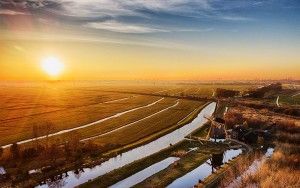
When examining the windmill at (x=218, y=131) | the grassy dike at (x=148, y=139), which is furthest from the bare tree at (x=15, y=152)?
the windmill at (x=218, y=131)

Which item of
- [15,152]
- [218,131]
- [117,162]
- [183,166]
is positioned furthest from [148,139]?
[15,152]

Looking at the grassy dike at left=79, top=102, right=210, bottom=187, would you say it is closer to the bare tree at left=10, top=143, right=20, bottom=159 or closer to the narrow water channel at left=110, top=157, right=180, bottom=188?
the narrow water channel at left=110, top=157, right=180, bottom=188

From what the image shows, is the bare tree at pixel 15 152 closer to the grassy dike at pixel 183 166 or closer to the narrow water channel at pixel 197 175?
the grassy dike at pixel 183 166

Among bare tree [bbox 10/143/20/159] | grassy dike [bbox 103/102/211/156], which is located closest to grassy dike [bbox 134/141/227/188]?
grassy dike [bbox 103/102/211/156]

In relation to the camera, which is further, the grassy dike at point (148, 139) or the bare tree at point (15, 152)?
the grassy dike at point (148, 139)

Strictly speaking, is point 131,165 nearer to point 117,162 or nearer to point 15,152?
point 117,162

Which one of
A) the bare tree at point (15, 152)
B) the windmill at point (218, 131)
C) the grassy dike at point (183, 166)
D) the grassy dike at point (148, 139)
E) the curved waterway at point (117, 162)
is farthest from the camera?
the windmill at point (218, 131)

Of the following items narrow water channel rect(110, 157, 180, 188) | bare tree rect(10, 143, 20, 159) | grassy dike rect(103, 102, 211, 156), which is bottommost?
grassy dike rect(103, 102, 211, 156)

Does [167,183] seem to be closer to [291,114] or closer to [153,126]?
[153,126]

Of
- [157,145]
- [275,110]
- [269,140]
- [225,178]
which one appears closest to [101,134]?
[157,145]
